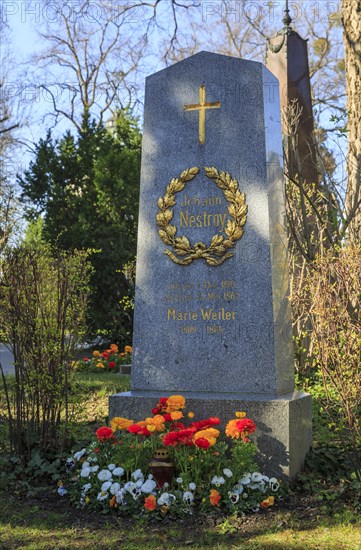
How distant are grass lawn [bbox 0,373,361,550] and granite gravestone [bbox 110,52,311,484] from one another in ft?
2.42

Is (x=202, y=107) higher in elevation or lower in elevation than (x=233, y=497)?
higher

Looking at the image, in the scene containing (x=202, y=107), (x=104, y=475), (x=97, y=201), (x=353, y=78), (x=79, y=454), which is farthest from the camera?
(x=97, y=201)

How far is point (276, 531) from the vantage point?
168 inches

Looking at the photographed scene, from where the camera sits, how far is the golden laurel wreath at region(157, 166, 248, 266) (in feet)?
18.3

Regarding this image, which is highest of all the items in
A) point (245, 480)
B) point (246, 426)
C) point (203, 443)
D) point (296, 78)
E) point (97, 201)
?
point (296, 78)

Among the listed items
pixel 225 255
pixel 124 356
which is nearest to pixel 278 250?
pixel 225 255

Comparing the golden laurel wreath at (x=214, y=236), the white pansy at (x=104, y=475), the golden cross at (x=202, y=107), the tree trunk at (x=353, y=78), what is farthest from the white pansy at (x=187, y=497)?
the tree trunk at (x=353, y=78)

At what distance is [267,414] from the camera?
5109 mm

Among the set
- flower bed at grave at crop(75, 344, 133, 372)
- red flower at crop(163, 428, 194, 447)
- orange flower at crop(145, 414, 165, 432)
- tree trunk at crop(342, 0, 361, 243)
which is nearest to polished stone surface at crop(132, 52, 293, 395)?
orange flower at crop(145, 414, 165, 432)

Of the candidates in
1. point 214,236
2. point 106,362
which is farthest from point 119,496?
point 106,362

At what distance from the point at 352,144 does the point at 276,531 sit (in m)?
7.09

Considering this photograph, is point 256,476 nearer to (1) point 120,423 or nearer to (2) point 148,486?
(2) point 148,486

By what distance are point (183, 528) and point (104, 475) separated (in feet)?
2.43

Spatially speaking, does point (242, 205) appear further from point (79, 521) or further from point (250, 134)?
point (79, 521)
